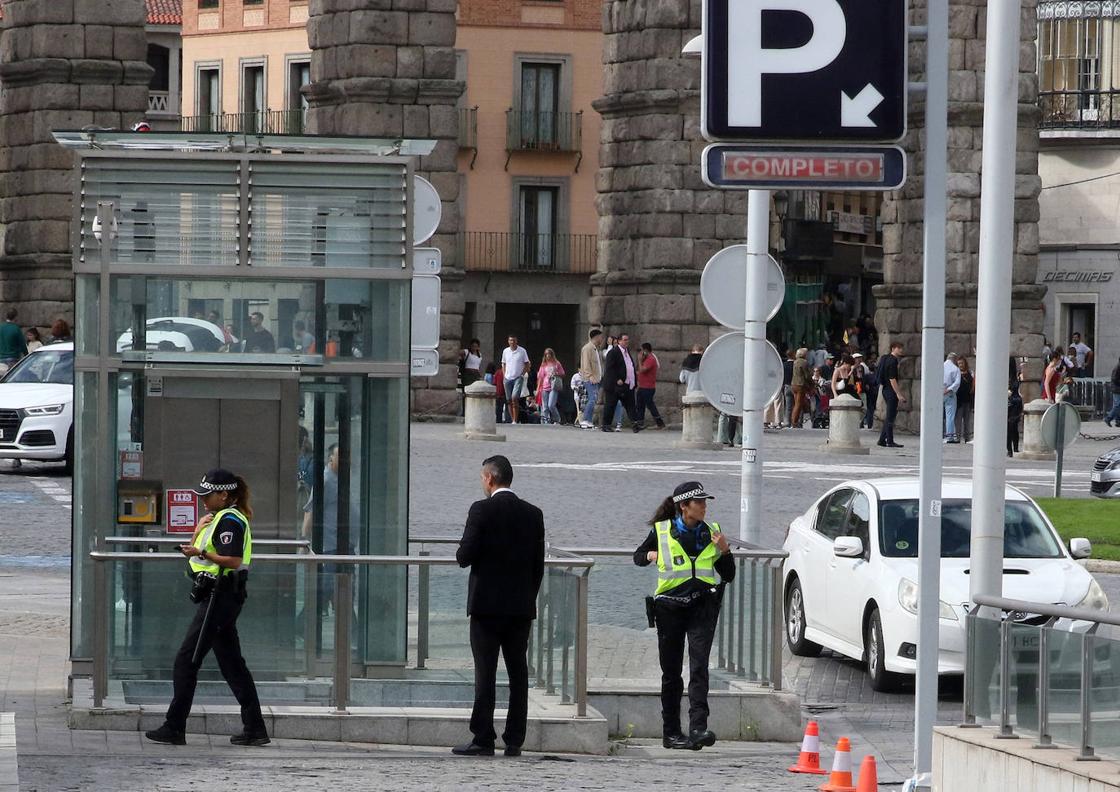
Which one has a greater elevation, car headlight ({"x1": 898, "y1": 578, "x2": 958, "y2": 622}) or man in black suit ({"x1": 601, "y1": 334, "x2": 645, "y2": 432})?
man in black suit ({"x1": 601, "y1": 334, "x2": 645, "y2": 432})

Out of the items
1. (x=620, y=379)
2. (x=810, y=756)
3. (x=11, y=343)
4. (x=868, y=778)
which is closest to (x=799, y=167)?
(x=868, y=778)

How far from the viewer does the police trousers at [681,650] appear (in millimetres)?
12922

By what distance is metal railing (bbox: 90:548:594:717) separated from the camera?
12.3 meters

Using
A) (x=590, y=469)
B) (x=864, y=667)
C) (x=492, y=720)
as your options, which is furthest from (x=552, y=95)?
(x=492, y=720)

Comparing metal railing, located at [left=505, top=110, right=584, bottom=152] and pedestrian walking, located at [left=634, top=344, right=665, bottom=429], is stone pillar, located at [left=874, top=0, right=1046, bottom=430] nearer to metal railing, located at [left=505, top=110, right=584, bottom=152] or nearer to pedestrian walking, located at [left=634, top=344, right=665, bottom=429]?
pedestrian walking, located at [left=634, top=344, right=665, bottom=429]

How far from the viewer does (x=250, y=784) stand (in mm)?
10555

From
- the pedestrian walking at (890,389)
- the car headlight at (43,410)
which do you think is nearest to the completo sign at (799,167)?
the car headlight at (43,410)

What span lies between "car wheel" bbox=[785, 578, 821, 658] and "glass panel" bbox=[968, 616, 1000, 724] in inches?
278

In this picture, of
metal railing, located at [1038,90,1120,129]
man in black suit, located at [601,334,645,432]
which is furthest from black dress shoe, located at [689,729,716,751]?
metal railing, located at [1038,90,1120,129]

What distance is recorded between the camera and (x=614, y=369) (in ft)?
119

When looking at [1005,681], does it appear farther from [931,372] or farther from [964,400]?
[964,400]

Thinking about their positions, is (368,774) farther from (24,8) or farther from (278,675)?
(24,8)

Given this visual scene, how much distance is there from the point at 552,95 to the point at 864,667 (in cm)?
4967

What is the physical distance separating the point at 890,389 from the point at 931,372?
84.2 feet
